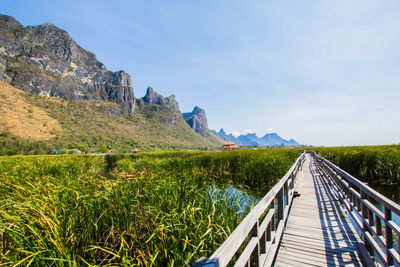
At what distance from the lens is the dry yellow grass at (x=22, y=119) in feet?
217

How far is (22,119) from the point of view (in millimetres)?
71875

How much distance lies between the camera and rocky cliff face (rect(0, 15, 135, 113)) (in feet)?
324

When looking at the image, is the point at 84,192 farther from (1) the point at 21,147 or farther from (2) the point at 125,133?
(2) the point at 125,133

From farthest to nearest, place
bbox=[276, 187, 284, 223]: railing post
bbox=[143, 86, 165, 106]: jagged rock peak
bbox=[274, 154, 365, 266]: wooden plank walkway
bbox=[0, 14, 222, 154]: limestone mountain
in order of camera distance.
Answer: bbox=[143, 86, 165, 106]: jagged rock peak, bbox=[0, 14, 222, 154]: limestone mountain, bbox=[276, 187, 284, 223]: railing post, bbox=[274, 154, 365, 266]: wooden plank walkway

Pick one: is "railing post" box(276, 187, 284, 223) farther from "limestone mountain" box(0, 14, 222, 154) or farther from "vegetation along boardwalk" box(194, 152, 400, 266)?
"limestone mountain" box(0, 14, 222, 154)

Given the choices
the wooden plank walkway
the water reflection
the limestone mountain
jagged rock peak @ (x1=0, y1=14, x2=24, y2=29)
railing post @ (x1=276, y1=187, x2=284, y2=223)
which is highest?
jagged rock peak @ (x1=0, y1=14, x2=24, y2=29)

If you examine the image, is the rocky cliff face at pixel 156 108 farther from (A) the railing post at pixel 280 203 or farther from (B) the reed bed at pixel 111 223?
(A) the railing post at pixel 280 203

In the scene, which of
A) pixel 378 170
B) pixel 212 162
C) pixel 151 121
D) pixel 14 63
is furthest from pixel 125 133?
pixel 378 170

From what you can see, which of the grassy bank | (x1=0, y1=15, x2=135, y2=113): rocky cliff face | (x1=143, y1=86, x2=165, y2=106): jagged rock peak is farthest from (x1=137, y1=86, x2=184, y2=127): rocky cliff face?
the grassy bank

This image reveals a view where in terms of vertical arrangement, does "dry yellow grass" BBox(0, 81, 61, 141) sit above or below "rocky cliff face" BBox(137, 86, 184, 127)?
below

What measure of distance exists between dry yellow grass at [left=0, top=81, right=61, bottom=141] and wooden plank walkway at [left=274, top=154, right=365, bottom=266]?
8832 cm

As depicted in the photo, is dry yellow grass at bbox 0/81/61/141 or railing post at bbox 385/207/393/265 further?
dry yellow grass at bbox 0/81/61/141

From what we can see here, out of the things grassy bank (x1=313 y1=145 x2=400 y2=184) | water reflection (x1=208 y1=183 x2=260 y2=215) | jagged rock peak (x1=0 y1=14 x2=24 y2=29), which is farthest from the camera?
jagged rock peak (x1=0 y1=14 x2=24 y2=29)

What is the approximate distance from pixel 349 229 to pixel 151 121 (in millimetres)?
158183
